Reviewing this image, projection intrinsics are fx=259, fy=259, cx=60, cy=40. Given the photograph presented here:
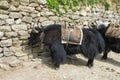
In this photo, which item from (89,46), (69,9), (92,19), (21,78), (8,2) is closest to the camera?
(21,78)

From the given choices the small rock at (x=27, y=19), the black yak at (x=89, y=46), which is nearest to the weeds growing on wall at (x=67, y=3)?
the small rock at (x=27, y=19)

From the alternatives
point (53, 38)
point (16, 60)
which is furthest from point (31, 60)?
Answer: point (53, 38)

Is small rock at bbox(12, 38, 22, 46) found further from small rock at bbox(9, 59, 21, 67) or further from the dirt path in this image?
the dirt path

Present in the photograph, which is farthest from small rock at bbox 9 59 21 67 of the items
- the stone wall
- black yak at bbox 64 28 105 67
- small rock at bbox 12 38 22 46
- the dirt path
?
black yak at bbox 64 28 105 67

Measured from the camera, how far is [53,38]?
607 cm

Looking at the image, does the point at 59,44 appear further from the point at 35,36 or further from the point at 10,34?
the point at 10,34

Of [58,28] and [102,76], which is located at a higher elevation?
[58,28]

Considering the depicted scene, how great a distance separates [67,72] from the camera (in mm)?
5992

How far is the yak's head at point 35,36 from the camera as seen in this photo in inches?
244

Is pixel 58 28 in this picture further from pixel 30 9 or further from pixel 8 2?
pixel 8 2

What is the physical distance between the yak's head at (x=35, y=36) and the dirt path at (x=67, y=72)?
1.66 ft

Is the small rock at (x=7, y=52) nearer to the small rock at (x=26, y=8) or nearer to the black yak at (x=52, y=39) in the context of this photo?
the black yak at (x=52, y=39)

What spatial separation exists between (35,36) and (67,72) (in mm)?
1176

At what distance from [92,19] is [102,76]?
9.23 ft
